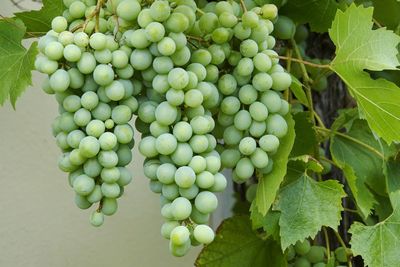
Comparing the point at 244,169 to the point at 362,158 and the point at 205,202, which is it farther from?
the point at 362,158

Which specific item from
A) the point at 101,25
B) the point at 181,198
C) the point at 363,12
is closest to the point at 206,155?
the point at 181,198

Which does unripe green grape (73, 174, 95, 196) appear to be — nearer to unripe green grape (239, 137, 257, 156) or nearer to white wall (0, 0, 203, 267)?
unripe green grape (239, 137, 257, 156)

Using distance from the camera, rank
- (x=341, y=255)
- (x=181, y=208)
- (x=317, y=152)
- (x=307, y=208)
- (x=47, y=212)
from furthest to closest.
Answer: (x=47, y=212) < (x=341, y=255) < (x=317, y=152) < (x=307, y=208) < (x=181, y=208)

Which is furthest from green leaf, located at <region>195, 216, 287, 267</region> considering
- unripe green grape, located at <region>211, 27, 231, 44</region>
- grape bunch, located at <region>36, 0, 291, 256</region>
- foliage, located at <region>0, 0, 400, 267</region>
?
unripe green grape, located at <region>211, 27, 231, 44</region>

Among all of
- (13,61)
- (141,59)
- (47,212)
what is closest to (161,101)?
(141,59)

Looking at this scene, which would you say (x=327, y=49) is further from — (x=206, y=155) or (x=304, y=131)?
(x=206, y=155)
